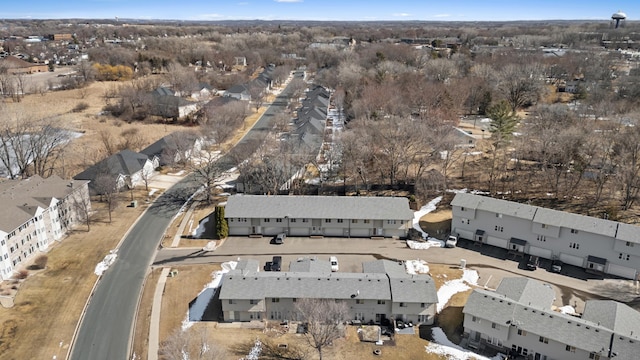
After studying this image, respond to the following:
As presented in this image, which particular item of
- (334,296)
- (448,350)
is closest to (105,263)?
(334,296)

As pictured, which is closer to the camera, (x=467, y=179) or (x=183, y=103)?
(x=467, y=179)

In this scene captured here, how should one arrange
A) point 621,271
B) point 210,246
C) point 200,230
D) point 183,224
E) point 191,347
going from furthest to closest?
point 183,224
point 200,230
point 210,246
point 621,271
point 191,347

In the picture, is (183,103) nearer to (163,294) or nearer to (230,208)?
(230,208)

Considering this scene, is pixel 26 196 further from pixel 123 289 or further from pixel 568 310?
pixel 568 310

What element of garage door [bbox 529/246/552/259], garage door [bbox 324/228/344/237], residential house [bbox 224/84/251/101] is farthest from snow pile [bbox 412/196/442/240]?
residential house [bbox 224/84/251/101]

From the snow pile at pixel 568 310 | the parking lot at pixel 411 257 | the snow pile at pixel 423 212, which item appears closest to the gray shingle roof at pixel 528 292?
the snow pile at pixel 568 310

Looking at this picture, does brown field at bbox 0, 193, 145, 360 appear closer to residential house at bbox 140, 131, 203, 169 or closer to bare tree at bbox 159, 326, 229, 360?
bare tree at bbox 159, 326, 229, 360

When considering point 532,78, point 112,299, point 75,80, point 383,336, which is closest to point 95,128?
point 75,80
